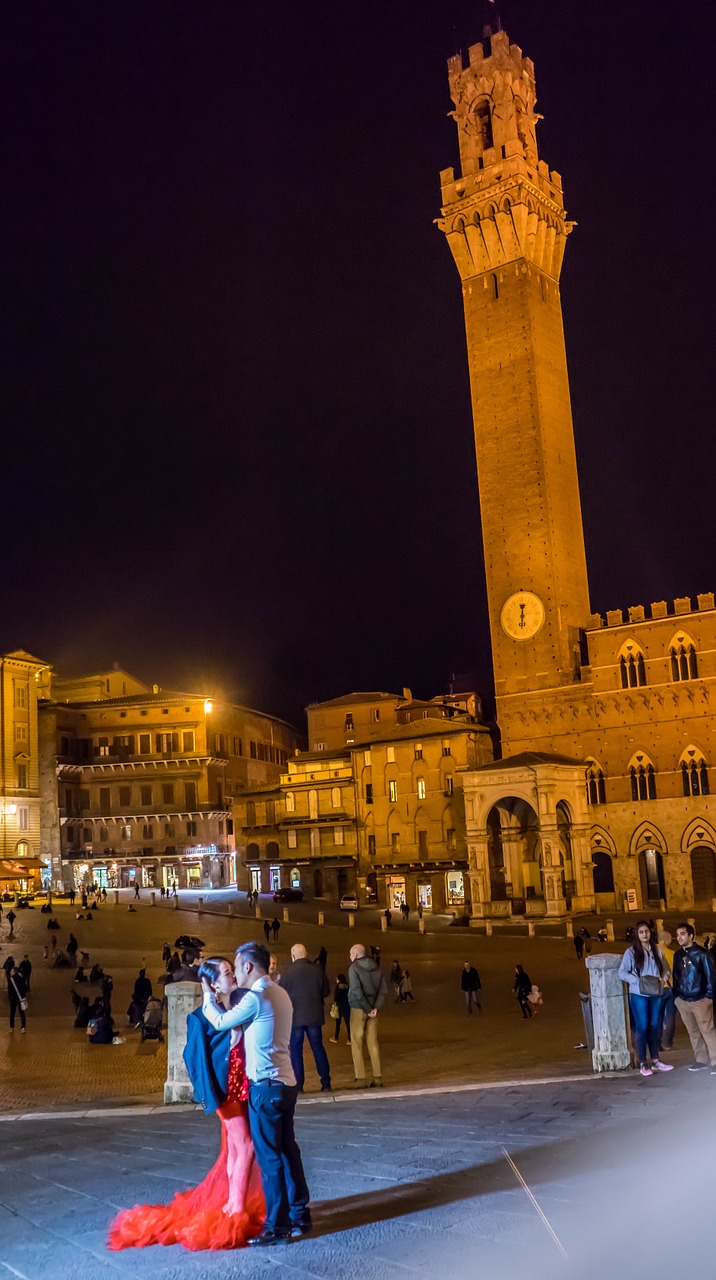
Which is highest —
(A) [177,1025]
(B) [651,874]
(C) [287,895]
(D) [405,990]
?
(A) [177,1025]

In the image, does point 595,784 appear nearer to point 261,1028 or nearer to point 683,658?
point 683,658

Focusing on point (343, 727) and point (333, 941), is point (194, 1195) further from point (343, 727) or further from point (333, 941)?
point (343, 727)

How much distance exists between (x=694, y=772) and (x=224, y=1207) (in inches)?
1578

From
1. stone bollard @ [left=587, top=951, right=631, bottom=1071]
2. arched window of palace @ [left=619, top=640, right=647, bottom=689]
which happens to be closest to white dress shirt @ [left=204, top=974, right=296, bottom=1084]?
stone bollard @ [left=587, top=951, right=631, bottom=1071]

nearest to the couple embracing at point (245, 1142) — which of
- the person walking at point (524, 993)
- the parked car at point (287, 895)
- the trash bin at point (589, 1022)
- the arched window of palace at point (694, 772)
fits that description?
the trash bin at point (589, 1022)

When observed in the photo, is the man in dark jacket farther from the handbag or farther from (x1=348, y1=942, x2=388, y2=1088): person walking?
the handbag

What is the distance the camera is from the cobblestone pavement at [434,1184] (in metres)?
5.44

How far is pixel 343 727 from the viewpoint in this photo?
7000cm

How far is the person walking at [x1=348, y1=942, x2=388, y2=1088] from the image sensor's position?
10688 millimetres

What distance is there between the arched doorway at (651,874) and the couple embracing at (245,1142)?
132 ft

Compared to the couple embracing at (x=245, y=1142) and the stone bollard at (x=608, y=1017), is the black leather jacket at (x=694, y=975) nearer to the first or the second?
the stone bollard at (x=608, y=1017)

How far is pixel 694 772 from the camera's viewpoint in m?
43.6

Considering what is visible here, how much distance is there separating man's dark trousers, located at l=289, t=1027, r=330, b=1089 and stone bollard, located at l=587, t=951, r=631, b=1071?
2.64m

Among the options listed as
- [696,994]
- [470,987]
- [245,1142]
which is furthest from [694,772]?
[245,1142]
